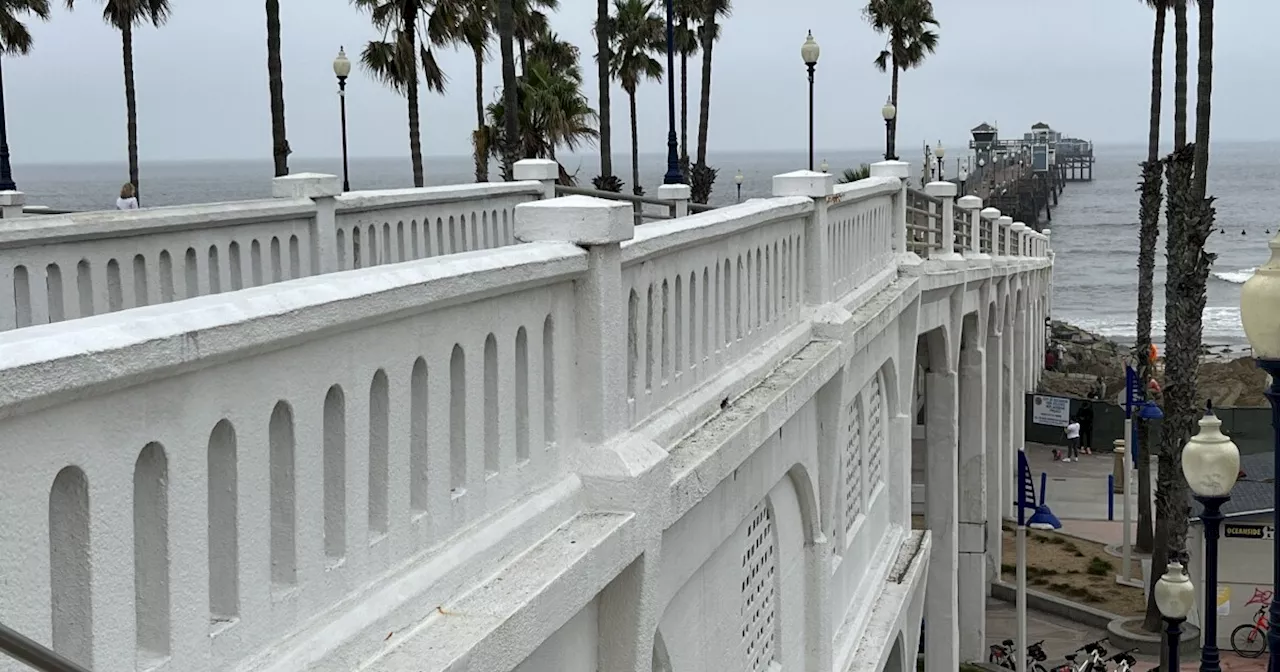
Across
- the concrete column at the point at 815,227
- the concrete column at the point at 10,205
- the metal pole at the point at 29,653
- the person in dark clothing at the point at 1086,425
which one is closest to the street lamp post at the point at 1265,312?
the concrete column at the point at 815,227

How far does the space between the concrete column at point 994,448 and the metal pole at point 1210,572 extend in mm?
17016

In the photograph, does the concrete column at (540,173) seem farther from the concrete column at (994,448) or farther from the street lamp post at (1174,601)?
the concrete column at (994,448)

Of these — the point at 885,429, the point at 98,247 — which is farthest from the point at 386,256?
the point at 885,429

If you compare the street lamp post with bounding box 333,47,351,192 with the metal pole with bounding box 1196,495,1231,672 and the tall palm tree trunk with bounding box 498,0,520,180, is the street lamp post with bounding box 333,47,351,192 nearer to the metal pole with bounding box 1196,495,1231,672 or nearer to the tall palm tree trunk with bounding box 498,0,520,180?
the tall palm tree trunk with bounding box 498,0,520,180

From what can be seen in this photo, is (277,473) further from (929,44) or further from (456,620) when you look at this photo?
(929,44)

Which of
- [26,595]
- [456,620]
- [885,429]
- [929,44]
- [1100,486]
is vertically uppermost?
[929,44]

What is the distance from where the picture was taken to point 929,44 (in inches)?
2408

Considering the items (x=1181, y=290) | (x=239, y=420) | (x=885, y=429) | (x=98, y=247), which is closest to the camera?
(x=239, y=420)

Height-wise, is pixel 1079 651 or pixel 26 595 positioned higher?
pixel 26 595

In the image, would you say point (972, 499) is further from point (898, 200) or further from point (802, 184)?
point (802, 184)

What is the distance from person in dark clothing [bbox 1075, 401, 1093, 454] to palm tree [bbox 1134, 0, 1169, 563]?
8.88 meters

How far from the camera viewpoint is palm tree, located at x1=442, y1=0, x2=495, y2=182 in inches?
1363

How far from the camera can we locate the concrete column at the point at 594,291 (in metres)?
4.71

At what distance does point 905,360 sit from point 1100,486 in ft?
83.9
